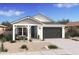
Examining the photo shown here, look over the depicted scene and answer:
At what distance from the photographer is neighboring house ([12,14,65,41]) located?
61.8 ft

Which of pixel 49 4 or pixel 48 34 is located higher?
pixel 49 4

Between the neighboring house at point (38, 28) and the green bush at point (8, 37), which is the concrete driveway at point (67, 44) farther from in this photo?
the green bush at point (8, 37)

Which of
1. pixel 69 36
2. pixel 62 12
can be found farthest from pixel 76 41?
pixel 62 12

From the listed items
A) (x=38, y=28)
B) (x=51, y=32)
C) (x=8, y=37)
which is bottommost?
(x=8, y=37)

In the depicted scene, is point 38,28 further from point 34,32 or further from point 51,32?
point 51,32

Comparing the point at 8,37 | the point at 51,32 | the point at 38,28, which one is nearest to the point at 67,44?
the point at 51,32

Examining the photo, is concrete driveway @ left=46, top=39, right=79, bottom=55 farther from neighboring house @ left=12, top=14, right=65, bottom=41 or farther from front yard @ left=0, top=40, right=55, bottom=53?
front yard @ left=0, top=40, right=55, bottom=53

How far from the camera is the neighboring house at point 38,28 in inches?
741

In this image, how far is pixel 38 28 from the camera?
1909 cm

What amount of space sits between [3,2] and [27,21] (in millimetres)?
2133

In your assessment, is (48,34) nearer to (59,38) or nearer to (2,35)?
(59,38)

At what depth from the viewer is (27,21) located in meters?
19.1

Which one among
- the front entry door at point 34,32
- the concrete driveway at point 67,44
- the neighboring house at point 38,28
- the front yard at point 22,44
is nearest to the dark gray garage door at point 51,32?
the neighboring house at point 38,28

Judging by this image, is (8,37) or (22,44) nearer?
(8,37)
